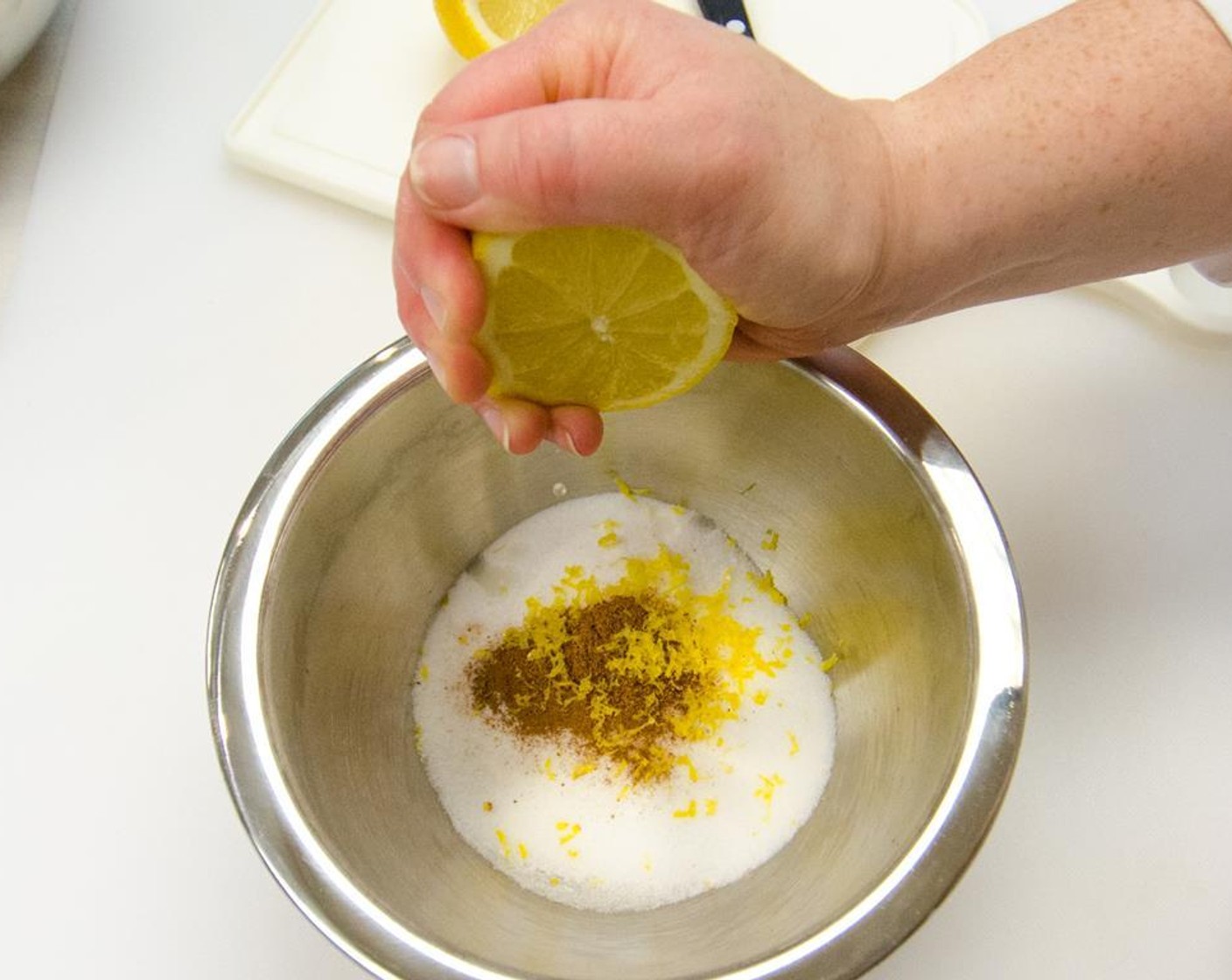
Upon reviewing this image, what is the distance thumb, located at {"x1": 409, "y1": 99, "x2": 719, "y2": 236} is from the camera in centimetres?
55

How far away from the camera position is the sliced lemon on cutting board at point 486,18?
97 cm

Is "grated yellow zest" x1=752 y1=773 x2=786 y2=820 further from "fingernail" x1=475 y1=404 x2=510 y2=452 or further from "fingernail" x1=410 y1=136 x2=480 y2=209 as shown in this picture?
"fingernail" x1=410 y1=136 x2=480 y2=209

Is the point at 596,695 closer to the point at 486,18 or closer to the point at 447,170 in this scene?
the point at 447,170

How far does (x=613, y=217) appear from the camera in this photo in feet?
1.93

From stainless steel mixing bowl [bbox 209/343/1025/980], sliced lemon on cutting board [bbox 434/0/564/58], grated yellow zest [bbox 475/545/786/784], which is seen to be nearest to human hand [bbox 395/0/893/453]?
stainless steel mixing bowl [bbox 209/343/1025/980]

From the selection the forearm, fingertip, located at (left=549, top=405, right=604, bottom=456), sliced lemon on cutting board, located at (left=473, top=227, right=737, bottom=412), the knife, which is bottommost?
fingertip, located at (left=549, top=405, right=604, bottom=456)

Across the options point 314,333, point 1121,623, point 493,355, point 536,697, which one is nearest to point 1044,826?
point 1121,623

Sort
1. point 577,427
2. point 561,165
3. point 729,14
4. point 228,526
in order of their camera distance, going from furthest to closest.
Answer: point 729,14, point 228,526, point 577,427, point 561,165

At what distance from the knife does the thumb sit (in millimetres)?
524

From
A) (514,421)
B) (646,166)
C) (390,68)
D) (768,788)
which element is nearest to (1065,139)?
(646,166)

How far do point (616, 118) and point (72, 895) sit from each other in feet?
2.29

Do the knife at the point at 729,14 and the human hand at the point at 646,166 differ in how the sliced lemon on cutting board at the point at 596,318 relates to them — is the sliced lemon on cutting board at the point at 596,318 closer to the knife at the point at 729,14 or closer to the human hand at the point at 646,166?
the human hand at the point at 646,166

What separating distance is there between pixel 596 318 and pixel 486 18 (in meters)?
0.44

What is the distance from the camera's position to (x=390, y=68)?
1044 millimetres
